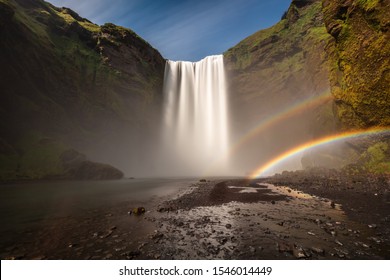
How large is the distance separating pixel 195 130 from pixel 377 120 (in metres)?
64.4

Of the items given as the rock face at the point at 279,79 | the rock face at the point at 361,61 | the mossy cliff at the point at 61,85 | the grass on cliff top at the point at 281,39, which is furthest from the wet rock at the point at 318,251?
the grass on cliff top at the point at 281,39

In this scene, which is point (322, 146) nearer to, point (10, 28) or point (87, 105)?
point (87, 105)

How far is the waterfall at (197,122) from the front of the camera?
85.5 meters

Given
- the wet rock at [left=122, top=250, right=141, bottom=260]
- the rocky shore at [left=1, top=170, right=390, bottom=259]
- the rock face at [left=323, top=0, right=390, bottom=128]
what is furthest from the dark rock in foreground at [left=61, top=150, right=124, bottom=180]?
the rock face at [left=323, top=0, right=390, bottom=128]

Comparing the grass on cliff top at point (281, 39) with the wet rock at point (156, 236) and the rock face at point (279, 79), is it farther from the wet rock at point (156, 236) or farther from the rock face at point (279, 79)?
the wet rock at point (156, 236)

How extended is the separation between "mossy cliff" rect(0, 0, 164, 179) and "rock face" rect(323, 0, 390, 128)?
5164cm

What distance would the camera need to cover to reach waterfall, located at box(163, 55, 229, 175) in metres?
85.5

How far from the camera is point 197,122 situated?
86438mm

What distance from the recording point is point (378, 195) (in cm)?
1591

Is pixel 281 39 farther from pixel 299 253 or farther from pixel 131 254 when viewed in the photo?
pixel 131 254

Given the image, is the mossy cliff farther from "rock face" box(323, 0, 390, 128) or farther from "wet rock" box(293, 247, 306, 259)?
"rock face" box(323, 0, 390, 128)

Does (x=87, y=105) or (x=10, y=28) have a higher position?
(x=10, y=28)

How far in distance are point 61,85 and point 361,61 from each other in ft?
200
